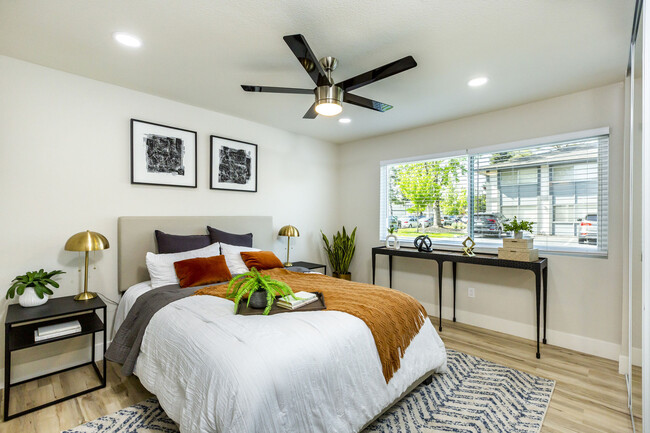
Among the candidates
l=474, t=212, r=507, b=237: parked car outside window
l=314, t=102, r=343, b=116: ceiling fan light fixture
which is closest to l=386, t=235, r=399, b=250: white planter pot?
l=474, t=212, r=507, b=237: parked car outside window

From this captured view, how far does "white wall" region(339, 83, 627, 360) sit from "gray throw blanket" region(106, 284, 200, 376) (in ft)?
10.1

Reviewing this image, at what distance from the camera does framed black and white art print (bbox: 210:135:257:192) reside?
375 cm

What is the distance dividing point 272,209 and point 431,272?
2279 millimetres

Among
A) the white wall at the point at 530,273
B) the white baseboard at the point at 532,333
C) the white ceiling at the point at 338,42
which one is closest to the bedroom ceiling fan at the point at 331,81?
the white ceiling at the point at 338,42

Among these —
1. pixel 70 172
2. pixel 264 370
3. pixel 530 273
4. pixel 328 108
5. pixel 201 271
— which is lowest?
pixel 264 370

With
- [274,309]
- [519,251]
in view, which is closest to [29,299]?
[274,309]

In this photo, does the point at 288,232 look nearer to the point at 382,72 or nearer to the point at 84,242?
the point at 84,242

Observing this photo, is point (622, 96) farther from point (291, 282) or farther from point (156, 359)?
point (156, 359)

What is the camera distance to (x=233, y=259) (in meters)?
3.30

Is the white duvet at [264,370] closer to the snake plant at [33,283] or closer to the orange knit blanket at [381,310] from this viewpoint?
the orange knit blanket at [381,310]

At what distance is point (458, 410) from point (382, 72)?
2335mm

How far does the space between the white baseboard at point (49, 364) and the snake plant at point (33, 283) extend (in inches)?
23.0

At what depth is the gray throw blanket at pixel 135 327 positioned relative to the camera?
220 cm

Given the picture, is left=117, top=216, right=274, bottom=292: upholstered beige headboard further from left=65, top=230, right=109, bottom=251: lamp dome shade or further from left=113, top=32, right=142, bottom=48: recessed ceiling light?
left=113, top=32, right=142, bottom=48: recessed ceiling light
